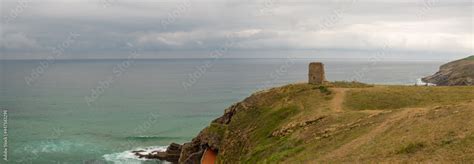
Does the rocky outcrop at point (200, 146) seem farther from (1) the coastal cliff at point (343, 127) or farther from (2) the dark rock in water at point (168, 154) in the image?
(1) the coastal cliff at point (343, 127)

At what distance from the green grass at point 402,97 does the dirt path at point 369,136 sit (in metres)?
9.91

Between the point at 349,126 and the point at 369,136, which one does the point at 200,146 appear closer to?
the point at 349,126

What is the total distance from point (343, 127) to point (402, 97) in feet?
46.1

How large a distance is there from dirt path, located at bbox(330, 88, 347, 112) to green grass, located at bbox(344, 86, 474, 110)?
0.61 m

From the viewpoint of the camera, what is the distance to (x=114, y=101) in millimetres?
131125

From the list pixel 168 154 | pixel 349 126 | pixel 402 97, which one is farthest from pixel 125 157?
pixel 349 126

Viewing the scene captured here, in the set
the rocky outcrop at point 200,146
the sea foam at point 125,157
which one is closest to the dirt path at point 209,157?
the rocky outcrop at point 200,146

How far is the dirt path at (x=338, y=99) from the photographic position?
151 ft

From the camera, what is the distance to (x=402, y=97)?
4759 cm

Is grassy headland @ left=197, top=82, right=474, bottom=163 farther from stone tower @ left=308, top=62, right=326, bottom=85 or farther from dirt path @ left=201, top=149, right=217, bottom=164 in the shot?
stone tower @ left=308, top=62, right=326, bottom=85

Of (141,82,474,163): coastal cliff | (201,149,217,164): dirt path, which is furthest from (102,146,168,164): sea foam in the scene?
(201,149,217,164): dirt path

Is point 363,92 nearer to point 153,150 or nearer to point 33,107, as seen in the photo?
point 153,150

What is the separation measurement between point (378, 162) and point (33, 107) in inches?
4181

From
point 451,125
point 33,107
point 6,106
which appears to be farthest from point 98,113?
point 451,125
